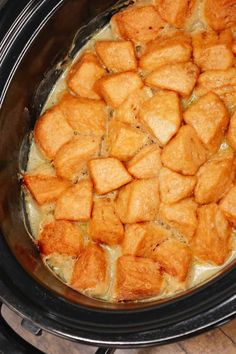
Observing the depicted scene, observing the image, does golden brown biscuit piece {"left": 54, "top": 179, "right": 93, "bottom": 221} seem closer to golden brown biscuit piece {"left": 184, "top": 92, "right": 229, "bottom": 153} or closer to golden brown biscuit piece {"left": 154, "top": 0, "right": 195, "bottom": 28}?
golden brown biscuit piece {"left": 184, "top": 92, "right": 229, "bottom": 153}

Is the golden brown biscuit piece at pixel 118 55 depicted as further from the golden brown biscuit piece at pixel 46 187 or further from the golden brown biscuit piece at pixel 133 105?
the golden brown biscuit piece at pixel 46 187

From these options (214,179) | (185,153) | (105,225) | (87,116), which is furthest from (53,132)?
(214,179)

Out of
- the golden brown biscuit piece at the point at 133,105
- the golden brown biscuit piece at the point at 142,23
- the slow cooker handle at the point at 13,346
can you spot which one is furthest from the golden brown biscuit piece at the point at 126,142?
the slow cooker handle at the point at 13,346

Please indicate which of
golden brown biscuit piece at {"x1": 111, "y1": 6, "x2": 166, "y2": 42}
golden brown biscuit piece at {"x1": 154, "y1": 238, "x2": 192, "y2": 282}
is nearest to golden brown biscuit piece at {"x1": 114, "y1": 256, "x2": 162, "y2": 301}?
golden brown biscuit piece at {"x1": 154, "y1": 238, "x2": 192, "y2": 282}

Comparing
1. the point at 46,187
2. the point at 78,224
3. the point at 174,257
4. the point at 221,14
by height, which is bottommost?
the point at 174,257

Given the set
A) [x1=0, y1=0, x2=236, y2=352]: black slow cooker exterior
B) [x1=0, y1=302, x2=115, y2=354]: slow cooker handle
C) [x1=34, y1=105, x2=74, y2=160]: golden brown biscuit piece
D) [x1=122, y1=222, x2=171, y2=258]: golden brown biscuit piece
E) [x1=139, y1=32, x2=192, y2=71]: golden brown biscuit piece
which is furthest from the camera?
[x1=34, y1=105, x2=74, y2=160]: golden brown biscuit piece

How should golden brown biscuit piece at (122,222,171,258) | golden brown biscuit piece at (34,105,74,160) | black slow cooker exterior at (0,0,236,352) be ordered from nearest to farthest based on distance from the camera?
black slow cooker exterior at (0,0,236,352), golden brown biscuit piece at (122,222,171,258), golden brown biscuit piece at (34,105,74,160)

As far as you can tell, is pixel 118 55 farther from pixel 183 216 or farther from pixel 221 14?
pixel 183 216

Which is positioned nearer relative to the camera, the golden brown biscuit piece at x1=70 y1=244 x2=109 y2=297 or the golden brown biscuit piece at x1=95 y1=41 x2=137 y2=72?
the golden brown biscuit piece at x1=70 y1=244 x2=109 y2=297
